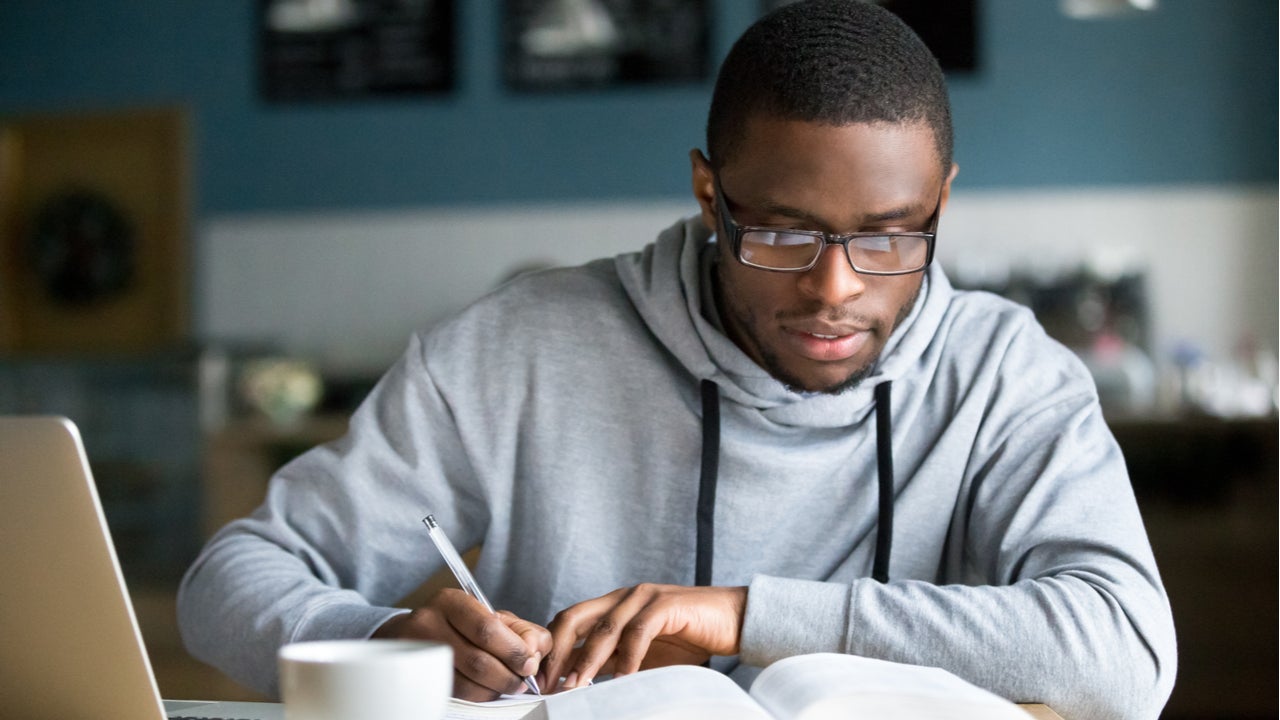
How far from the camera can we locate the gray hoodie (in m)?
1.14

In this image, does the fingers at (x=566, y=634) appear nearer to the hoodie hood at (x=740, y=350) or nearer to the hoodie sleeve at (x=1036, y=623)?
the hoodie sleeve at (x=1036, y=623)

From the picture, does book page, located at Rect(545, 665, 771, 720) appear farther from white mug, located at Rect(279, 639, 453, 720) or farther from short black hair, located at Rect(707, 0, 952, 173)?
short black hair, located at Rect(707, 0, 952, 173)

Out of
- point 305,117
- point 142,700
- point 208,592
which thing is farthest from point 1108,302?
point 142,700

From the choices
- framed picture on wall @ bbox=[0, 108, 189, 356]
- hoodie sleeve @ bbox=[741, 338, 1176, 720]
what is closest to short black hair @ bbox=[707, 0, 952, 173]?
hoodie sleeve @ bbox=[741, 338, 1176, 720]

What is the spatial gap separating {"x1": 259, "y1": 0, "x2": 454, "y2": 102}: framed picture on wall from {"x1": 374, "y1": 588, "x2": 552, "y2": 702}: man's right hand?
11.6 feet

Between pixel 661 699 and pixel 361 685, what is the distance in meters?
0.16

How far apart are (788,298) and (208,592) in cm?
59

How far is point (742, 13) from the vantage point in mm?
4086

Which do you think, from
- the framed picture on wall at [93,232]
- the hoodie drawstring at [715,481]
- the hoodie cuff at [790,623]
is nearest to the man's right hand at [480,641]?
the hoodie cuff at [790,623]

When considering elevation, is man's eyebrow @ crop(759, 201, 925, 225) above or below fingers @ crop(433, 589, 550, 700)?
above

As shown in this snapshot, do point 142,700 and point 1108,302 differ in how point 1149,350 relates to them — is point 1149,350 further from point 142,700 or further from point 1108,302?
point 142,700

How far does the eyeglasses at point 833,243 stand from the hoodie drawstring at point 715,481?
0.55ft

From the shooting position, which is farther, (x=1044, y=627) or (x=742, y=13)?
(x=742, y=13)

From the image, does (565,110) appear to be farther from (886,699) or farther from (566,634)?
(886,699)
